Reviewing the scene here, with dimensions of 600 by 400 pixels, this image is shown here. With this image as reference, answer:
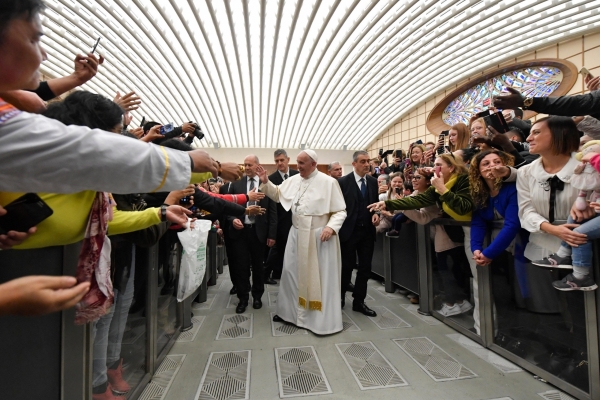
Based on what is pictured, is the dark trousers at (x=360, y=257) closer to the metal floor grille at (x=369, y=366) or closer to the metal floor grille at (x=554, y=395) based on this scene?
the metal floor grille at (x=369, y=366)

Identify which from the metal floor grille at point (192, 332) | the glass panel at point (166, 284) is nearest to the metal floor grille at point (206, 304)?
the metal floor grille at point (192, 332)

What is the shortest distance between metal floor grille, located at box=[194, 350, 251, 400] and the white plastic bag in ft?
2.08

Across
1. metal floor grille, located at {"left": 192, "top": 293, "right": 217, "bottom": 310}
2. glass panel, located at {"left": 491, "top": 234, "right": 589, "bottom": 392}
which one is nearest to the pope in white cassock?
metal floor grille, located at {"left": 192, "top": 293, "right": 217, "bottom": 310}

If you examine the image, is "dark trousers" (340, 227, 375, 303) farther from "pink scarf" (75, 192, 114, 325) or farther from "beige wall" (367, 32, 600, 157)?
"beige wall" (367, 32, 600, 157)

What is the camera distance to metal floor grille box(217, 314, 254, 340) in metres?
2.89

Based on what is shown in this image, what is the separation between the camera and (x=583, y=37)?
29.2 feet

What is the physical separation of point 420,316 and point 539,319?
4.32 feet

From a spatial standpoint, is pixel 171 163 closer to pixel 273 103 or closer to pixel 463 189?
pixel 463 189

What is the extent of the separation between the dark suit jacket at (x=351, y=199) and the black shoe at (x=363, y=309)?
844mm

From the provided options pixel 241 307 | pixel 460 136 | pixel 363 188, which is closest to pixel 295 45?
pixel 460 136

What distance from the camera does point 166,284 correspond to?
2428 millimetres

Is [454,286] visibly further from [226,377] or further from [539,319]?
[226,377]

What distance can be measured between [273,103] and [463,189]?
1550 cm

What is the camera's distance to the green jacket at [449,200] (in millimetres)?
2609
